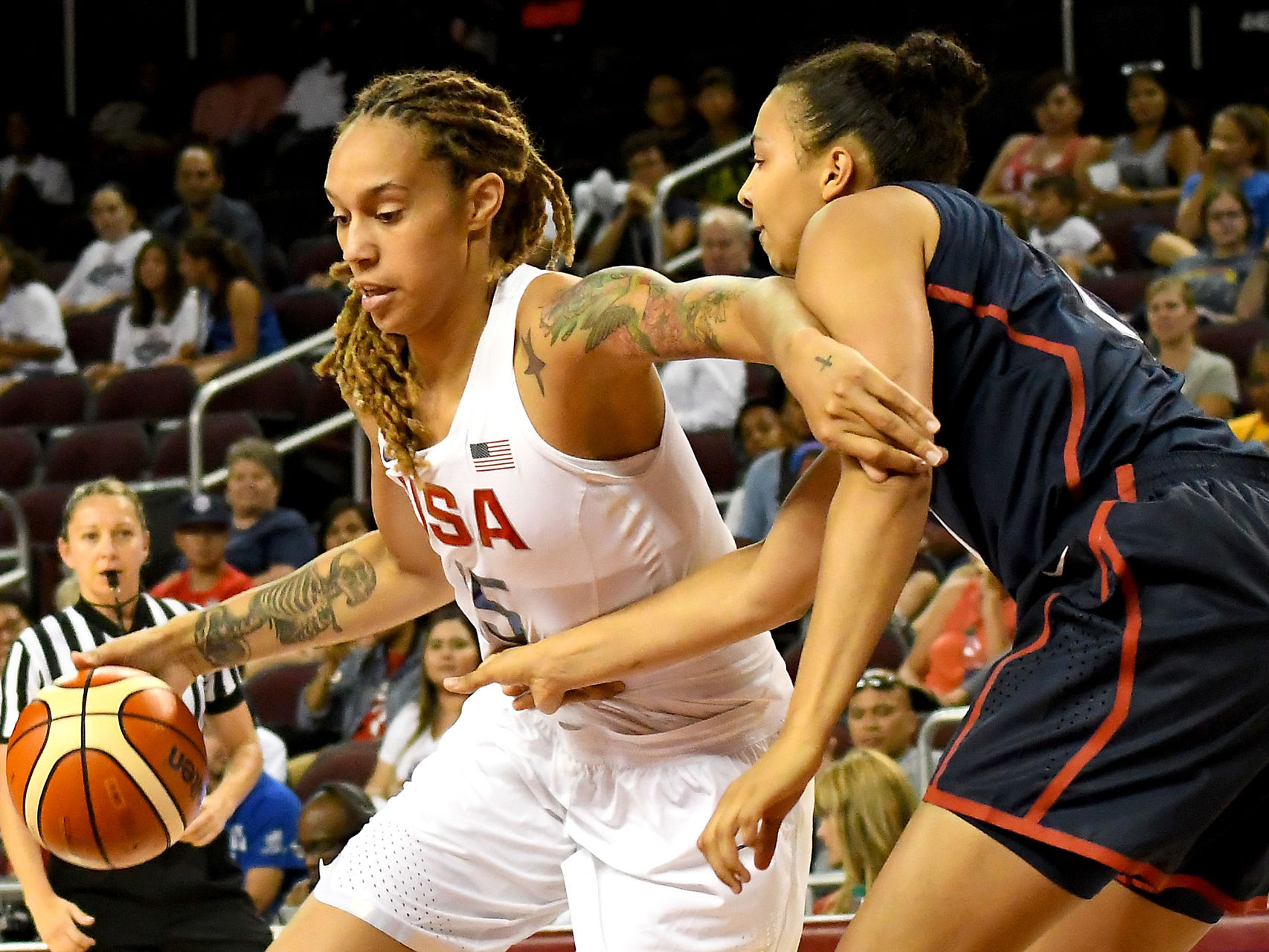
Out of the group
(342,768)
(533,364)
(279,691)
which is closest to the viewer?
(533,364)

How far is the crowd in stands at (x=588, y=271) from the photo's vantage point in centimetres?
537

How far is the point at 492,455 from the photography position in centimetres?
257

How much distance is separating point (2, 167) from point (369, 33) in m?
2.85

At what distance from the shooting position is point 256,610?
10.2ft

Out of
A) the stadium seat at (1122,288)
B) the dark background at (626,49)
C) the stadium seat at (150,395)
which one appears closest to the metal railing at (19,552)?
the stadium seat at (150,395)

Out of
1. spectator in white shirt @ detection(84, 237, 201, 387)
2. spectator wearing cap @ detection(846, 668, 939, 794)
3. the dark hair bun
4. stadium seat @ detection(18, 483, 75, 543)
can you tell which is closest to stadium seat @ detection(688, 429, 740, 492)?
spectator wearing cap @ detection(846, 668, 939, 794)

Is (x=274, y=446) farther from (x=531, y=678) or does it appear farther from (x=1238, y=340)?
(x=531, y=678)

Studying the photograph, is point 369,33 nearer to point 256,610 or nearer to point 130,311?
point 130,311

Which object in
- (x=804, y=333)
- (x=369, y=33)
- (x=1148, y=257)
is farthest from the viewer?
(x=369, y=33)

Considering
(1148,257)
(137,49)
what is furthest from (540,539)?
(137,49)

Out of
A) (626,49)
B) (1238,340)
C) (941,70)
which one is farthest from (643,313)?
(626,49)

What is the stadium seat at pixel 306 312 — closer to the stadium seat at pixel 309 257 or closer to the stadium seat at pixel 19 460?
the stadium seat at pixel 309 257

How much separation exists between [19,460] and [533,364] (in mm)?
6696

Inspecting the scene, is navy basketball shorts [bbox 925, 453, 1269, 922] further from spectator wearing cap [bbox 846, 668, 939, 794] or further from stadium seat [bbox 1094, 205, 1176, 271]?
stadium seat [bbox 1094, 205, 1176, 271]
